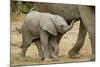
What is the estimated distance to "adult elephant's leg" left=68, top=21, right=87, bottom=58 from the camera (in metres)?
2.88

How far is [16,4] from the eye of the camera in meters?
2.59

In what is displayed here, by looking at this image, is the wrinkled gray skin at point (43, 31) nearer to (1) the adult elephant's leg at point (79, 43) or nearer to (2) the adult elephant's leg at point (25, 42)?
(2) the adult elephant's leg at point (25, 42)

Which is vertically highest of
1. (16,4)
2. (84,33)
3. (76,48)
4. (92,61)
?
(16,4)

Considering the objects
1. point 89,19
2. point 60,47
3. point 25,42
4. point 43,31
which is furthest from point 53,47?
point 89,19

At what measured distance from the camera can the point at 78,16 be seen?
290 cm

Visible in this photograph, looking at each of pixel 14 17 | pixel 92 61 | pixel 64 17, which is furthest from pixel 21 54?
pixel 92 61

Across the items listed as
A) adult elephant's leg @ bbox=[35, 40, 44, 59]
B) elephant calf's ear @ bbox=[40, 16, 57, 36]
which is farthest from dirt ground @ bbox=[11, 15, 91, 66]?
elephant calf's ear @ bbox=[40, 16, 57, 36]

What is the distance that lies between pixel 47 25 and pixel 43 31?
0.09 meters

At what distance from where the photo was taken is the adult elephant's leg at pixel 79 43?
9.46 ft

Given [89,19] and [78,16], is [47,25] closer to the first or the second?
[78,16]

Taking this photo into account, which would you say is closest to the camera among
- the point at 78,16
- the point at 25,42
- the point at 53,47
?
the point at 25,42

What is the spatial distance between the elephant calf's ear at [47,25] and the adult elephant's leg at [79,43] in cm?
34
